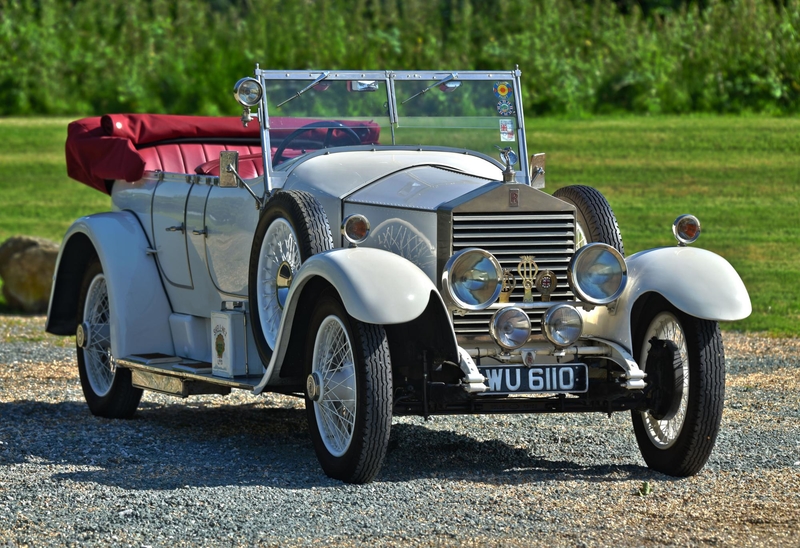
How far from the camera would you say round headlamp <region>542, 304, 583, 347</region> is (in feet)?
20.4

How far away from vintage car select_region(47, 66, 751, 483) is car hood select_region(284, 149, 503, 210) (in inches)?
0.7

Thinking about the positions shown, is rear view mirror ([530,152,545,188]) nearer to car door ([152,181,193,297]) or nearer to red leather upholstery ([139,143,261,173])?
car door ([152,181,193,297])

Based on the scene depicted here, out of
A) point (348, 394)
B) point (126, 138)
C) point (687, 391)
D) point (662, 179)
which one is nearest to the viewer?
point (348, 394)

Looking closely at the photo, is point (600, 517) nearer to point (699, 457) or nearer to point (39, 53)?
point (699, 457)

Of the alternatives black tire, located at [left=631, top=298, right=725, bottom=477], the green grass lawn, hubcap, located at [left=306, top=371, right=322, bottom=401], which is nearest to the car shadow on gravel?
black tire, located at [left=631, top=298, right=725, bottom=477]

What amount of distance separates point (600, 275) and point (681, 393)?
26.6 inches

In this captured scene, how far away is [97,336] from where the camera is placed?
28.2 feet

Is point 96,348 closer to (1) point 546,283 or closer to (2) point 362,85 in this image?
(2) point 362,85

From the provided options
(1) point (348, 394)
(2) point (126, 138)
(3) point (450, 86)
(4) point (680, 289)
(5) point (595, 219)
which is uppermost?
(3) point (450, 86)

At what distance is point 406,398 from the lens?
20.0 ft

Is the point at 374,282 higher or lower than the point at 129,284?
higher

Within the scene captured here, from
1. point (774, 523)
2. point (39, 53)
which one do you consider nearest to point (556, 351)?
point (774, 523)

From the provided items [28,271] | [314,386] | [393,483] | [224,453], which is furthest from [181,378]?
[28,271]

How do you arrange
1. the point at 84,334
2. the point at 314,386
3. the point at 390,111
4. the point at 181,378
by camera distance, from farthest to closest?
the point at 84,334, the point at 390,111, the point at 181,378, the point at 314,386
